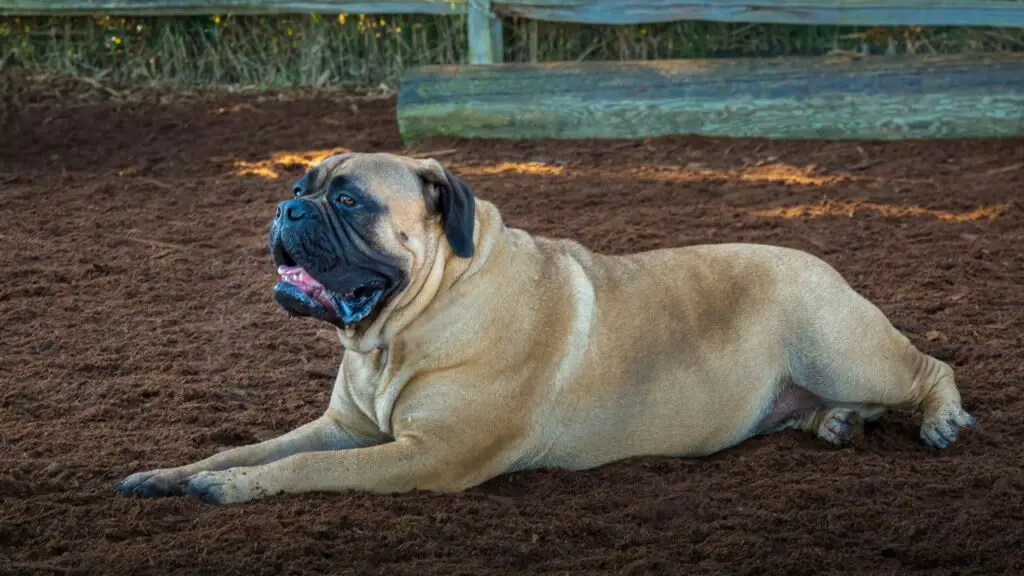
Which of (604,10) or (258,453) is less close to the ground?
(604,10)

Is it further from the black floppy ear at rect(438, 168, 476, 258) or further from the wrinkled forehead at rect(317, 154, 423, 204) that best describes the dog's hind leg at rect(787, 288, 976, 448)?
the wrinkled forehead at rect(317, 154, 423, 204)

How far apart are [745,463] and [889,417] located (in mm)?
993

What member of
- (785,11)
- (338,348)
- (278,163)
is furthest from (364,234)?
(785,11)

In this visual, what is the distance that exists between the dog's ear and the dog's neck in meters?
0.08

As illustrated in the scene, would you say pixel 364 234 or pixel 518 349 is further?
pixel 518 349

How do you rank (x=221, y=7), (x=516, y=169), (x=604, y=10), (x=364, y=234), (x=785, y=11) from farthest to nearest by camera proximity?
(x=221, y=7)
(x=604, y=10)
(x=785, y=11)
(x=516, y=169)
(x=364, y=234)

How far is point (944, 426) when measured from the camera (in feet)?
16.3

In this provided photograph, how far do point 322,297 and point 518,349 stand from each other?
71 cm

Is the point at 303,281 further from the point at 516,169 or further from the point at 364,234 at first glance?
the point at 516,169

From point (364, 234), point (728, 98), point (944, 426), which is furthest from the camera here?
point (728, 98)

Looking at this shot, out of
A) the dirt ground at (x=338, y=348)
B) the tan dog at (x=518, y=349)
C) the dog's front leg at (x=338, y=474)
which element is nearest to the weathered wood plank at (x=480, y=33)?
the dirt ground at (x=338, y=348)

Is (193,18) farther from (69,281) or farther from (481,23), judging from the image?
(69,281)

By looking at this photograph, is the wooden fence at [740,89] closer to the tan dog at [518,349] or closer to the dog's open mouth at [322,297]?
the tan dog at [518,349]

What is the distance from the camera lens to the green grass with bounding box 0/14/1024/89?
11305 mm
